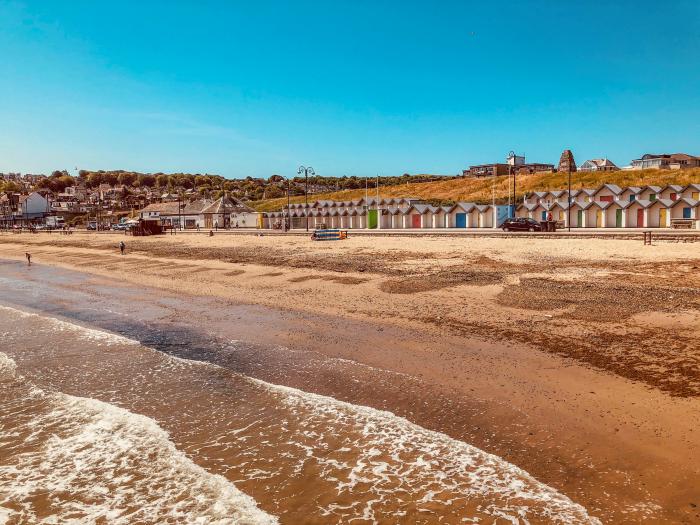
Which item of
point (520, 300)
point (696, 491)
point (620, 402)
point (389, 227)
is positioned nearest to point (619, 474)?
point (696, 491)

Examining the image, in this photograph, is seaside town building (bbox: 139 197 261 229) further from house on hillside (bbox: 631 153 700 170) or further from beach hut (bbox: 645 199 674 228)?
house on hillside (bbox: 631 153 700 170)

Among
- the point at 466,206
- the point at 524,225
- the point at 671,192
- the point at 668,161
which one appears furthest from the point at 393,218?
the point at 668,161

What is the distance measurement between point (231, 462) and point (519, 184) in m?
130

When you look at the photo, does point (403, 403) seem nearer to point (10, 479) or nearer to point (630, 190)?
point (10, 479)

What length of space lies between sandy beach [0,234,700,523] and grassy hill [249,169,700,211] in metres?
67.4

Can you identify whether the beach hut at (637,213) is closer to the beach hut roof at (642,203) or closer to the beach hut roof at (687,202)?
the beach hut roof at (642,203)

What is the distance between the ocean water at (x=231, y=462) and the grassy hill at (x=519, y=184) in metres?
80.5

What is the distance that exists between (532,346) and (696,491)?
17.7ft

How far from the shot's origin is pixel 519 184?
126 metres

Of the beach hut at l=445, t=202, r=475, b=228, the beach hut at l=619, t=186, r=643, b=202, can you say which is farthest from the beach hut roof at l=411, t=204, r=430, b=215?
the beach hut at l=619, t=186, r=643, b=202

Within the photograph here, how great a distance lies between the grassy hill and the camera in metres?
96.3

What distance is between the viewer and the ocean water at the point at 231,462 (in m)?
4.99

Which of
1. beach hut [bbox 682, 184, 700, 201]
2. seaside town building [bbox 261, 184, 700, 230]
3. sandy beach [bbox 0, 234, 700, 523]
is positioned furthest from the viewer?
beach hut [bbox 682, 184, 700, 201]

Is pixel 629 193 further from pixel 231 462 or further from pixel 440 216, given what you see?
pixel 231 462
